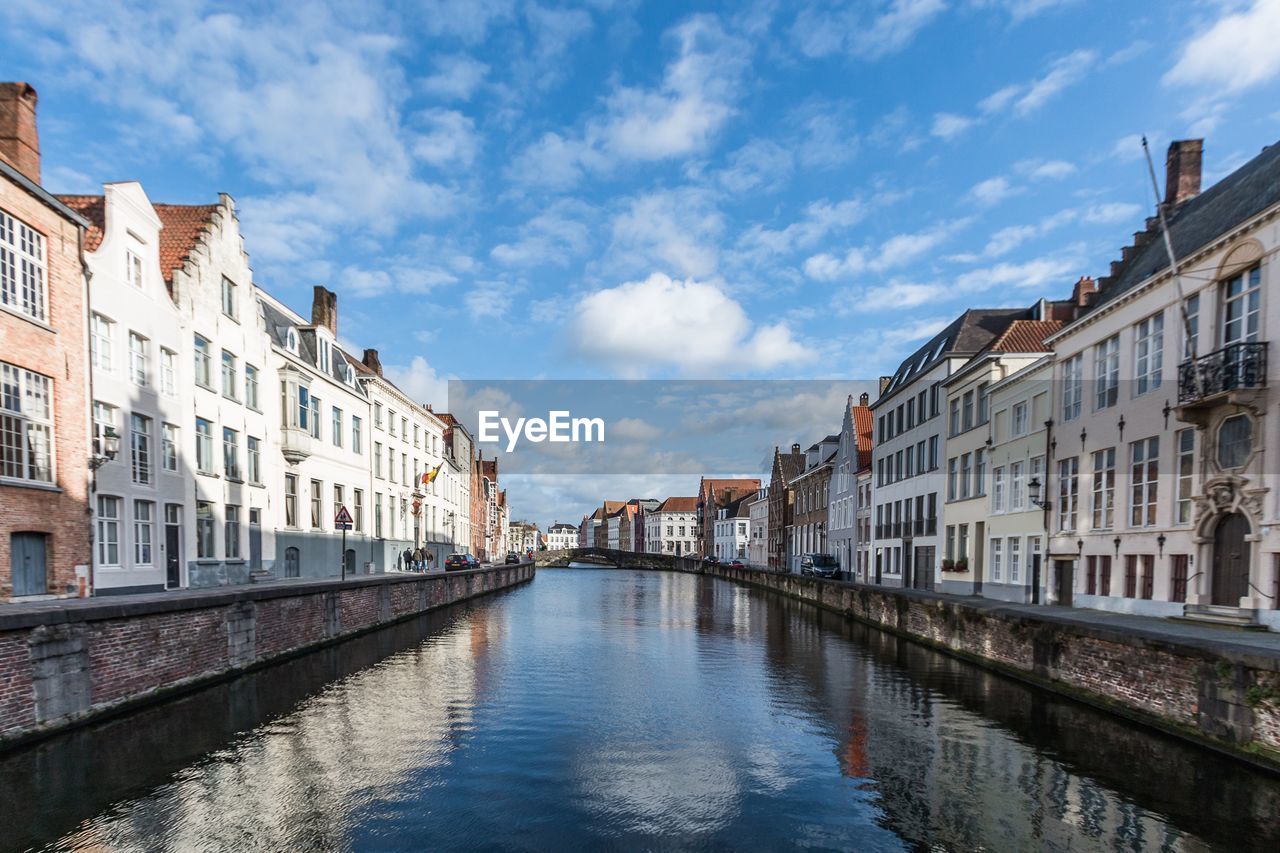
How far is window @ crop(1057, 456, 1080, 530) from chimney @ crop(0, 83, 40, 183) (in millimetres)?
33397

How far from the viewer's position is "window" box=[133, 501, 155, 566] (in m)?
20.2

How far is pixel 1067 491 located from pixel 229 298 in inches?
1305

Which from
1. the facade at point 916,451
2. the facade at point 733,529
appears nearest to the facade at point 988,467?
the facade at point 916,451

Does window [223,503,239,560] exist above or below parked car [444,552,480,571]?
above

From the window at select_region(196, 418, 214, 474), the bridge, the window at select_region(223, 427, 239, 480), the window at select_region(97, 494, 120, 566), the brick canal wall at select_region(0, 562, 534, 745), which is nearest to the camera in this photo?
the brick canal wall at select_region(0, 562, 534, 745)

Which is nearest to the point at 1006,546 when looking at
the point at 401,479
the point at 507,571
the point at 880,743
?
the point at 880,743

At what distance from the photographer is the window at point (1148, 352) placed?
19781 mm

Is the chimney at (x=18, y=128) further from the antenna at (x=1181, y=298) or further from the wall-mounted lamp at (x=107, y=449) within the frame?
the antenna at (x=1181, y=298)

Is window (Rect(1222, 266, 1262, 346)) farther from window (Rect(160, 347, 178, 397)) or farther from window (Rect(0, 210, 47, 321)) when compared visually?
window (Rect(160, 347, 178, 397))

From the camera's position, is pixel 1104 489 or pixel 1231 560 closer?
pixel 1231 560

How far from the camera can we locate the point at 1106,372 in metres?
22.5

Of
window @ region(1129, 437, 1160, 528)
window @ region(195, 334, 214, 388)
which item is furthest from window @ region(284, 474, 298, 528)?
window @ region(1129, 437, 1160, 528)

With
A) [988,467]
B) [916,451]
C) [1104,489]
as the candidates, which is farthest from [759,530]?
[1104,489]

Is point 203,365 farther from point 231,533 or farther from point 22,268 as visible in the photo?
point 22,268
